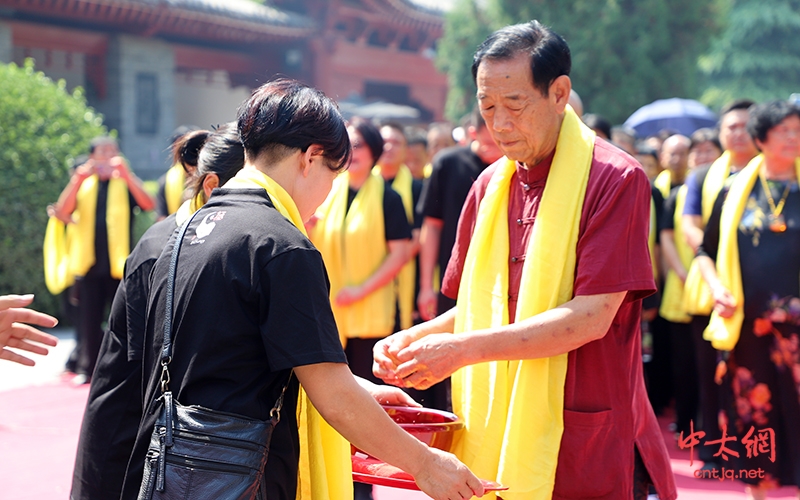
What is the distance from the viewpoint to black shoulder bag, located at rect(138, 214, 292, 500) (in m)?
1.81

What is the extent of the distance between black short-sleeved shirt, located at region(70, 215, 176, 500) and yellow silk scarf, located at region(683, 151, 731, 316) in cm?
329

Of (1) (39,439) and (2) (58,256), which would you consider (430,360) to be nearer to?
(1) (39,439)

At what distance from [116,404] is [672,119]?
40.3ft

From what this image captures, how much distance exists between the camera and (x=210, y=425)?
183 cm

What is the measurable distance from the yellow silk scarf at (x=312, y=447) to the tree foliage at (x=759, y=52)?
2423 centimetres

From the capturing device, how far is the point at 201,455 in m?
1.81

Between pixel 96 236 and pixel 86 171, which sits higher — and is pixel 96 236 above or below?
below

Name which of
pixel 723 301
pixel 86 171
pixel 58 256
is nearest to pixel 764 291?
pixel 723 301

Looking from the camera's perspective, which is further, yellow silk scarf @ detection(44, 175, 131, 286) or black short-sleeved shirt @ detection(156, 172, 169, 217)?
yellow silk scarf @ detection(44, 175, 131, 286)

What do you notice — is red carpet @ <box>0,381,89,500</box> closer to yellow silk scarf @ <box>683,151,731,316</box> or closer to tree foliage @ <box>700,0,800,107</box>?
yellow silk scarf @ <box>683,151,731,316</box>

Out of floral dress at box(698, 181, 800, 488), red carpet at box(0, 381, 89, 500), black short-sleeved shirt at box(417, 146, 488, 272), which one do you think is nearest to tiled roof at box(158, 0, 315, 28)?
red carpet at box(0, 381, 89, 500)

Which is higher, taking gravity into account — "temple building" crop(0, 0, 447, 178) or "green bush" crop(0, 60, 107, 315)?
"temple building" crop(0, 0, 447, 178)

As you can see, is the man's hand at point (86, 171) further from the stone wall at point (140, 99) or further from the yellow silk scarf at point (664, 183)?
the stone wall at point (140, 99)

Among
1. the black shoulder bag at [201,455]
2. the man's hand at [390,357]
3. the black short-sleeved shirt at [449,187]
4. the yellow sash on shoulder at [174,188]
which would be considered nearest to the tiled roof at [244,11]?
the yellow sash on shoulder at [174,188]
